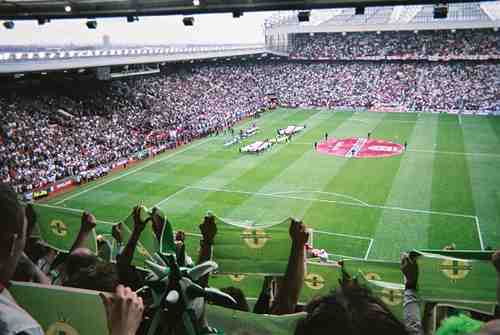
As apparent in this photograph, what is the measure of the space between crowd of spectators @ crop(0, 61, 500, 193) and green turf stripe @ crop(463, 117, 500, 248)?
13.9 metres

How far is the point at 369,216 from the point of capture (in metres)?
21.9

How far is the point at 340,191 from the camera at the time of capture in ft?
83.6

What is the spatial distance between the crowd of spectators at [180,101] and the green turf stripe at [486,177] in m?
13.9

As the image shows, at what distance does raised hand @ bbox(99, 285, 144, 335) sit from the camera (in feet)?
7.25

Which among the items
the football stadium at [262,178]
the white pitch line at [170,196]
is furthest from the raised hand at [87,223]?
the white pitch line at [170,196]

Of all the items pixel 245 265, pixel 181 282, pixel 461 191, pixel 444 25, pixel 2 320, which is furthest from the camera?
pixel 444 25

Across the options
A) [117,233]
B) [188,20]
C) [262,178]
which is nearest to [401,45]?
[262,178]

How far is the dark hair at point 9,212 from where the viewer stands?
94.7 inches

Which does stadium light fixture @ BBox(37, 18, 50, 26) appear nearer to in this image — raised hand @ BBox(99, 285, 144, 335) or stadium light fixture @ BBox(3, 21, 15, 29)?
stadium light fixture @ BBox(3, 21, 15, 29)

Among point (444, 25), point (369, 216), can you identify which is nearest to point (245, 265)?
point (369, 216)

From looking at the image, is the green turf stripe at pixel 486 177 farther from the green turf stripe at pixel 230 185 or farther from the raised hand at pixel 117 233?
the raised hand at pixel 117 233

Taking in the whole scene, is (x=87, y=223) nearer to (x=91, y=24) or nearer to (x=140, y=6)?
(x=140, y=6)

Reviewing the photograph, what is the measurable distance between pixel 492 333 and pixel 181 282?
183 cm

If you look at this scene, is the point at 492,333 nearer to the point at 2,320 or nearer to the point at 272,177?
the point at 2,320
